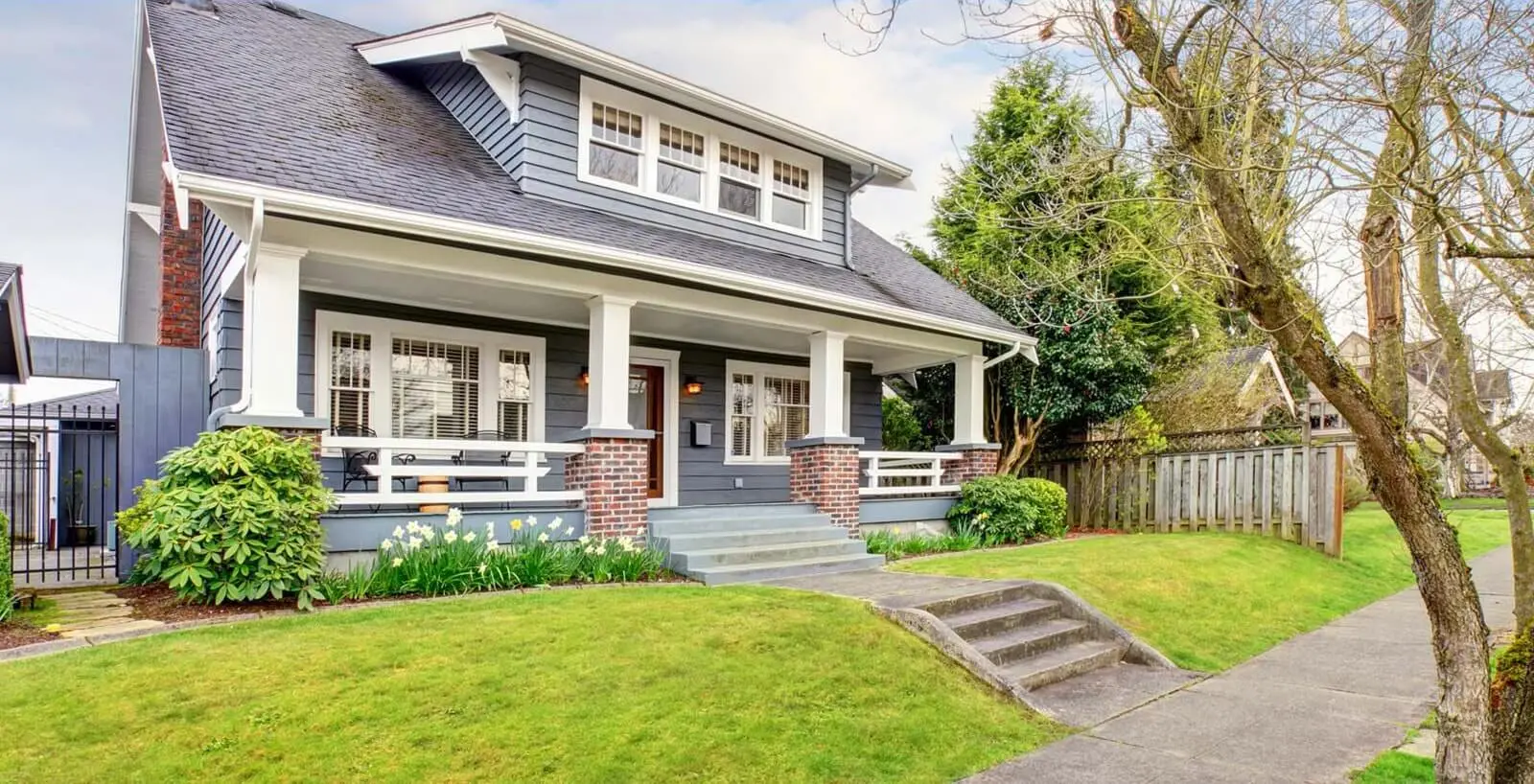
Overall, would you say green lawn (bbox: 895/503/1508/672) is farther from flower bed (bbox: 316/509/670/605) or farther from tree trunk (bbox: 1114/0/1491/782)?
flower bed (bbox: 316/509/670/605)

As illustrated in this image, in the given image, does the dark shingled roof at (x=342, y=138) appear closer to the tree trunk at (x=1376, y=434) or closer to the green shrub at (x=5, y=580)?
the green shrub at (x=5, y=580)

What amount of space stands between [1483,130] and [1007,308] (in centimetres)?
964

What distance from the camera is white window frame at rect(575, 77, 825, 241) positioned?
10137 mm

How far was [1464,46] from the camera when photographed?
4172 mm

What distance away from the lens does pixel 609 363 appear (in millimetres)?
8695

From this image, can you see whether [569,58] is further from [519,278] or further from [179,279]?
[179,279]

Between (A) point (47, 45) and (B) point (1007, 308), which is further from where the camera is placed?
(A) point (47, 45)

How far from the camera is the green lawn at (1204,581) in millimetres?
7527

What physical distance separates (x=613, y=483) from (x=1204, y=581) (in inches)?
250

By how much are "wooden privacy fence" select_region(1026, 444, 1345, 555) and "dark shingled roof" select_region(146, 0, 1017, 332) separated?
3334 mm

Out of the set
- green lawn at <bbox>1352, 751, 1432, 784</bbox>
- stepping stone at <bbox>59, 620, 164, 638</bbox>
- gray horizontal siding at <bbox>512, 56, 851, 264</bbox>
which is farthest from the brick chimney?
green lawn at <bbox>1352, 751, 1432, 784</bbox>

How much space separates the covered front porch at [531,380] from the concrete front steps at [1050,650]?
350cm

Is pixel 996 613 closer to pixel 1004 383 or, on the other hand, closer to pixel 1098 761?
pixel 1098 761

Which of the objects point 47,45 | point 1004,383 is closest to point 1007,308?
point 1004,383
